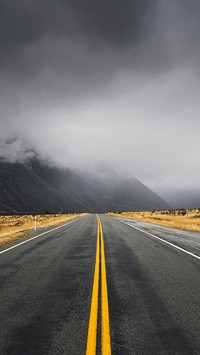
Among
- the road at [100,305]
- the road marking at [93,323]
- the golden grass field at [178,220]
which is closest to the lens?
the road marking at [93,323]

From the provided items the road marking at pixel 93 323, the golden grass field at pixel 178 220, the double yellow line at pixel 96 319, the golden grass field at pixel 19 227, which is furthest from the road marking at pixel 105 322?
the golden grass field at pixel 178 220

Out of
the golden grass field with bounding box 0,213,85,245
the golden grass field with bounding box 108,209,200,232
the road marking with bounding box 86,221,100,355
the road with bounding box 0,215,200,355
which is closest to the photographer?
the road marking with bounding box 86,221,100,355

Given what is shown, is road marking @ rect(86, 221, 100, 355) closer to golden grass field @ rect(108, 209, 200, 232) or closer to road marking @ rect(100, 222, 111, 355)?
road marking @ rect(100, 222, 111, 355)

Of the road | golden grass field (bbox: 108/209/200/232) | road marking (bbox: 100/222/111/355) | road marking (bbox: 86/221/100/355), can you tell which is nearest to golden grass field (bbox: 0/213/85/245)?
the road

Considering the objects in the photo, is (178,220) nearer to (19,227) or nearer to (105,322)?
(19,227)

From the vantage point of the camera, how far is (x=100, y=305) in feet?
18.1

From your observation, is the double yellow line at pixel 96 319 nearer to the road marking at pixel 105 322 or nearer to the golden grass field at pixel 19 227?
the road marking at pixel 105 322

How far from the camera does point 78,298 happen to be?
5.99 metres

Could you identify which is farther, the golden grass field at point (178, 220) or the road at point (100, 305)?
the golden grass field at point (178, 220)

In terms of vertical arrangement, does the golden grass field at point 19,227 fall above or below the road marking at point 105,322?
above

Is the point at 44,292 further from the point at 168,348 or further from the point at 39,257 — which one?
the point at 39,257

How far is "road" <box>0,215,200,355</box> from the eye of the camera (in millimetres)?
4066

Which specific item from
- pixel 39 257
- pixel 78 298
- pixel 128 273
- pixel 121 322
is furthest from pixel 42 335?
pixel 39 257

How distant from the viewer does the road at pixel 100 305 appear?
4.07 meters
